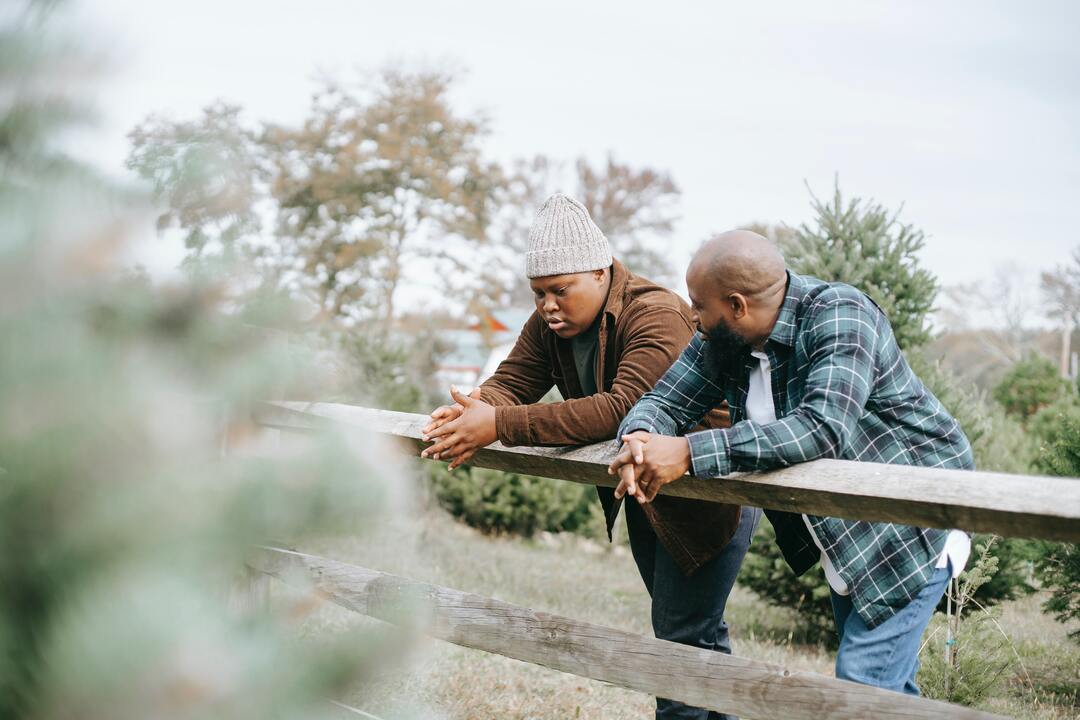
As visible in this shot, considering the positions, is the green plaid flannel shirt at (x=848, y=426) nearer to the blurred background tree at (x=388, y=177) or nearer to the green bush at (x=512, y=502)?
the green bush at (x=512, y=502)

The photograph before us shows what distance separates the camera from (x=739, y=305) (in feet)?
8.38

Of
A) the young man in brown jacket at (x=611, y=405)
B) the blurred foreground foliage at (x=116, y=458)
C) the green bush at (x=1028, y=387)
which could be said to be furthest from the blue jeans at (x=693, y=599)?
the green bush at (x=1028, y=387)

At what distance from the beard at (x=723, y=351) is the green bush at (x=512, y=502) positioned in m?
7.79

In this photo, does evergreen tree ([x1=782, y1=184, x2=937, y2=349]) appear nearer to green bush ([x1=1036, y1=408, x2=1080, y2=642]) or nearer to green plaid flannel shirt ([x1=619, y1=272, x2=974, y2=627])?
green bush ([x1=1036, y1=408, x2=1080, y2=642])

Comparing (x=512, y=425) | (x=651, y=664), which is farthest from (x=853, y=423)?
(x=512, y=425)

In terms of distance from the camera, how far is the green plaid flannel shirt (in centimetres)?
229

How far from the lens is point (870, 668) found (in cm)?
256

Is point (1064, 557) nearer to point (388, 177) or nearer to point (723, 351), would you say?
point (723, 351)

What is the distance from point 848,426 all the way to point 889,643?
0.66m

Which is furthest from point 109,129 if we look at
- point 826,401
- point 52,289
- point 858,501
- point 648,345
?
point 648,345

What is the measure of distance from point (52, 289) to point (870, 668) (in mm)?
2457

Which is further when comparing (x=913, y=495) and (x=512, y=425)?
(x=512, y=425)

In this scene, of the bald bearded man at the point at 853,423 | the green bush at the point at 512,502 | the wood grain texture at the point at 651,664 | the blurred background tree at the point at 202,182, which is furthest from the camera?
the green bush at the point at 512,502

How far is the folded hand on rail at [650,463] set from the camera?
7.73ft
